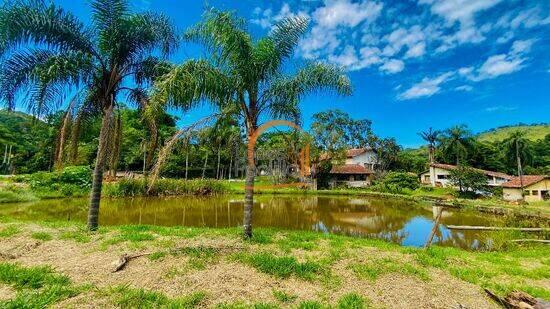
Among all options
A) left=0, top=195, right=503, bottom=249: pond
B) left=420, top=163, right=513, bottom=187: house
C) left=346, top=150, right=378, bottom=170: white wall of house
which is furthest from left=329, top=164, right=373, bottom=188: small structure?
left=0, top=195, right=503, bottom=249: pond

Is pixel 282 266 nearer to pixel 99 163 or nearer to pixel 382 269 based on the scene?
pixel 382 269

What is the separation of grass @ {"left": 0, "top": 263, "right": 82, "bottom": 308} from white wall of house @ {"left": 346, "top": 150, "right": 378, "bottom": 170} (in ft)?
189

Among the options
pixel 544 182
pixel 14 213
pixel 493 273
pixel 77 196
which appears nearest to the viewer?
pixel 493 273

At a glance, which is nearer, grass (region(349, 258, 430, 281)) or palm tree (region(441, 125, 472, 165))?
grass (region(349, 258, 430, 281))

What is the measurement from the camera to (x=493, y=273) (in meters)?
7.28

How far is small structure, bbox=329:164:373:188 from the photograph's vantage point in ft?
161

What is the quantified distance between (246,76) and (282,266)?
5.35 metres

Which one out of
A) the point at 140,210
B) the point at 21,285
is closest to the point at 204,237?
the point at 21,285

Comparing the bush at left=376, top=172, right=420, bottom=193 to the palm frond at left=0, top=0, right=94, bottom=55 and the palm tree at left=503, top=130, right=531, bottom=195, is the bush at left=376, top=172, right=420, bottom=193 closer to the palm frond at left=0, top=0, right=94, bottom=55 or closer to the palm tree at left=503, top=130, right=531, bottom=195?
the palm tree at left=503, top=130, right=531, bottom=195

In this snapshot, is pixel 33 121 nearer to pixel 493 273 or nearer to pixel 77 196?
pixel 493 273

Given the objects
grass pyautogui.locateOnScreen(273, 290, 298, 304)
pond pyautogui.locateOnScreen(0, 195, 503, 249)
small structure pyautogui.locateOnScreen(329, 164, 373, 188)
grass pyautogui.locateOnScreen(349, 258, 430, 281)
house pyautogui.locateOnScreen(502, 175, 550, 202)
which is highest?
small structure pyautogui.locateOnScreen(329, 164, 373, 188)

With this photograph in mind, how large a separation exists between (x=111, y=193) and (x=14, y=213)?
10.5 metres

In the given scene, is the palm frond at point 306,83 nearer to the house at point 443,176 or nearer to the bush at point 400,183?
the bush at point 400,183

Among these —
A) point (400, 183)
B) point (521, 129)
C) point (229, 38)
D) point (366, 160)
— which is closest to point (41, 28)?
point (229, 38)
